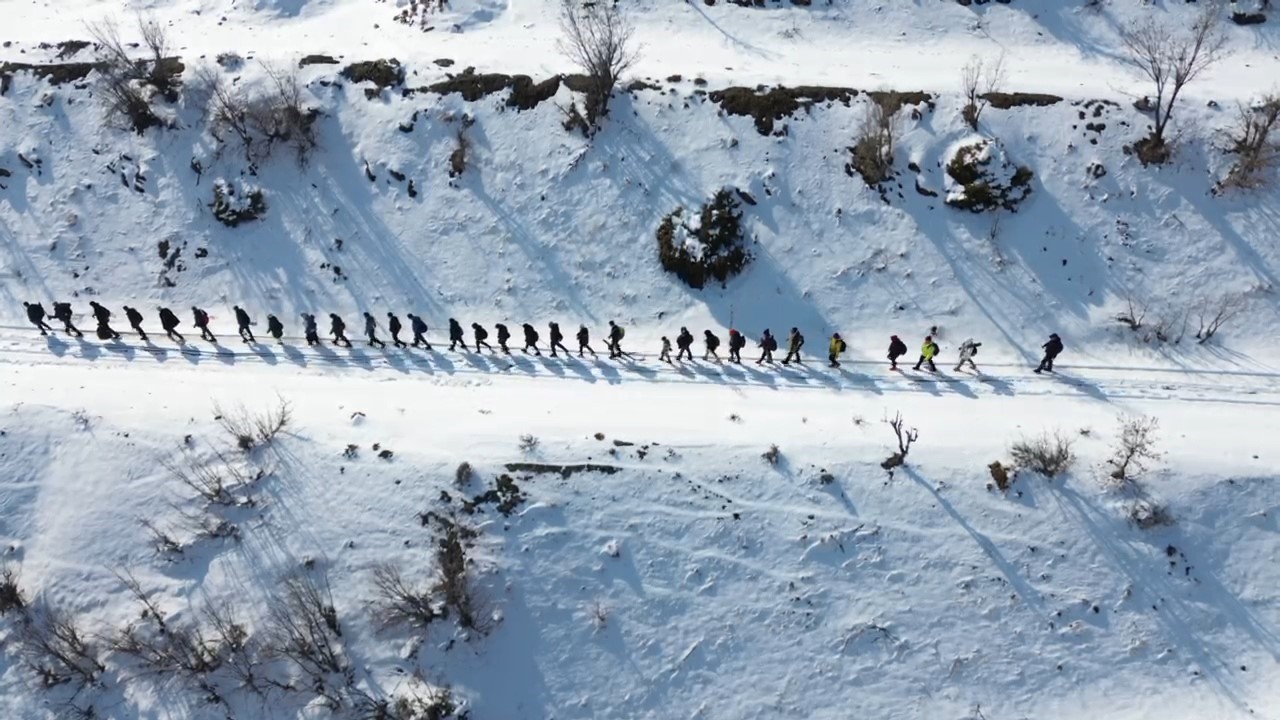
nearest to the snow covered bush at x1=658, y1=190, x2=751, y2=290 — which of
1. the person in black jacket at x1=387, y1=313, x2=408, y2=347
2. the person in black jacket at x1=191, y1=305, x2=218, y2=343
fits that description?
the person in black jacket at x1=387, y1=313, x2=408, y2=347

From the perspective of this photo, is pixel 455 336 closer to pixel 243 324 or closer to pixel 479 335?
pixel 479 335

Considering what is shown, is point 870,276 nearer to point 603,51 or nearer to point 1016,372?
point 1016,372

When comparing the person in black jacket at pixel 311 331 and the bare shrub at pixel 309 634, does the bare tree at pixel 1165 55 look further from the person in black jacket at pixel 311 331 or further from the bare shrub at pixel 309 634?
the bare shrub at pixel 309 634

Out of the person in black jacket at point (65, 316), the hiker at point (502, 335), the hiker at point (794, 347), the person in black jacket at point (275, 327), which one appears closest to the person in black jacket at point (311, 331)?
the person in black jacket at point (275, 327)

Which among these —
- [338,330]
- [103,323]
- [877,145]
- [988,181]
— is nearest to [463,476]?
[338,330]

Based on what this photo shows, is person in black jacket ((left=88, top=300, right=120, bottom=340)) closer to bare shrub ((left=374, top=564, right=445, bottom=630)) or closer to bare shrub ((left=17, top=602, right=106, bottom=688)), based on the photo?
bare shrub ((left=17, top=602, right=106, bottom=688))

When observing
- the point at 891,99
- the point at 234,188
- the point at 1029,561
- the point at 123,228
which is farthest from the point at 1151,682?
the point at 123,228
